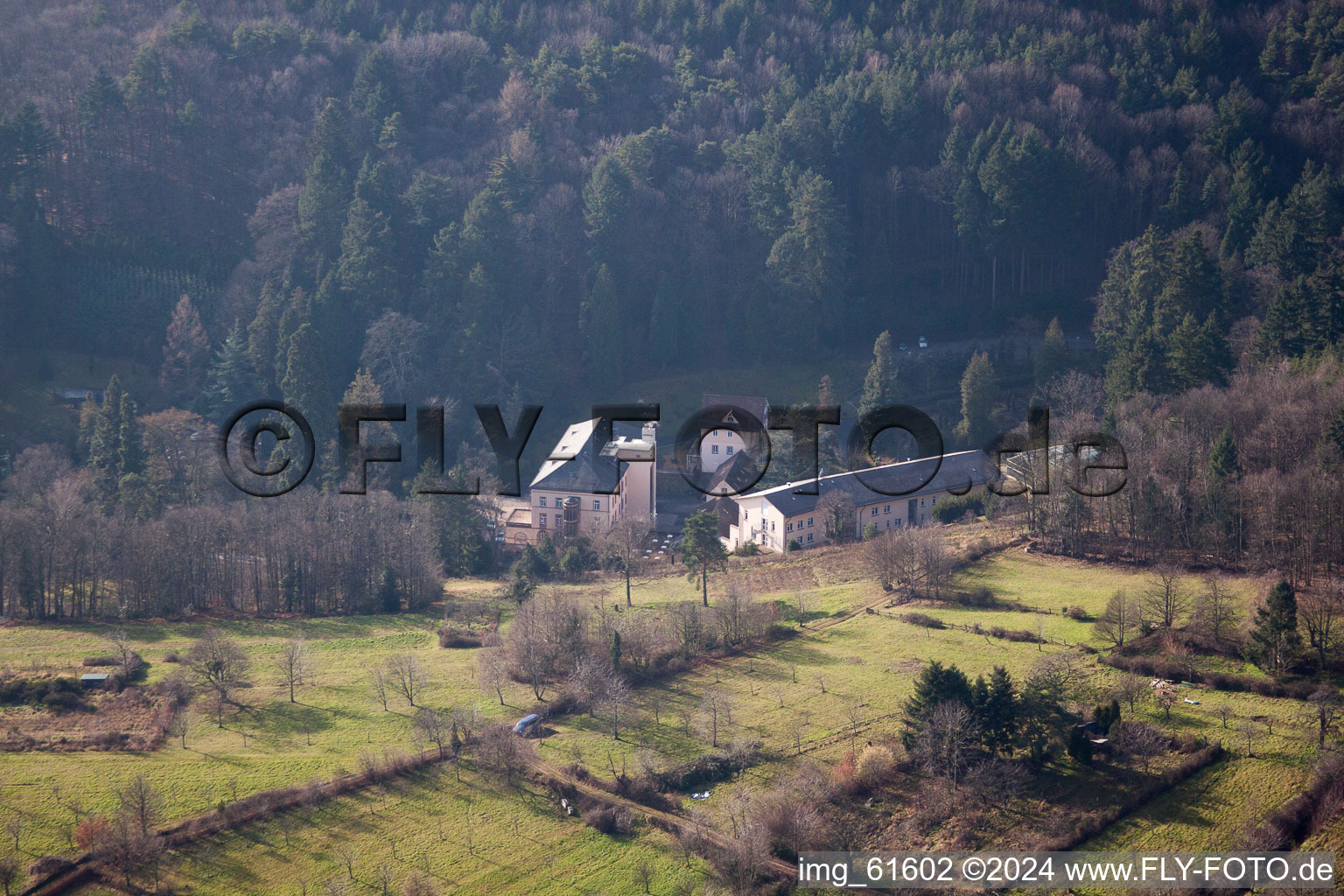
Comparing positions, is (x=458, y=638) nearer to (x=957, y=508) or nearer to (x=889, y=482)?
(x=889, y=482)

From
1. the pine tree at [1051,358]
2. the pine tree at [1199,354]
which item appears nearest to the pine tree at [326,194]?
the pine tree at [1051,358]

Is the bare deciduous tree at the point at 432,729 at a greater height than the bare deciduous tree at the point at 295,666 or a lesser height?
lesser

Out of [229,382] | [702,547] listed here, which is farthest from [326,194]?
[702,547]

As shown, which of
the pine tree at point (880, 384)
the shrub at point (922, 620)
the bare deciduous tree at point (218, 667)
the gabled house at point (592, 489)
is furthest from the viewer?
the pine tree at point (880, 384)

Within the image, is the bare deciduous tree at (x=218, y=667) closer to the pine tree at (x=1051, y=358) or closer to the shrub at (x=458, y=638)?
A: the shrub at (x=458, y=638)

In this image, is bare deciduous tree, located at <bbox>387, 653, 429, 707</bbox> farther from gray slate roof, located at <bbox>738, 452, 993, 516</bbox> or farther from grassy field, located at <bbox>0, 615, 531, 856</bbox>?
gray slate roof, located at <bbox>738, 452, 993, 516</bbox>
